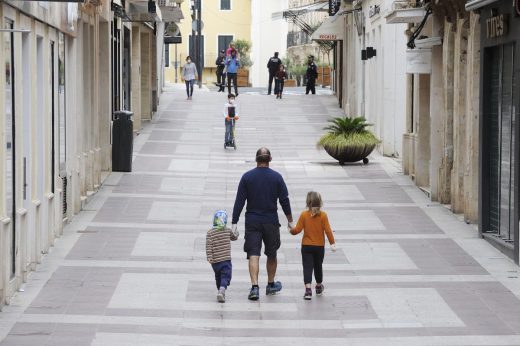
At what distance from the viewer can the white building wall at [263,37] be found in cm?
8594

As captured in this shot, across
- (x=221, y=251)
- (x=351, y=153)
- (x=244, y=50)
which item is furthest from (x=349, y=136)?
(x=244, y=50)

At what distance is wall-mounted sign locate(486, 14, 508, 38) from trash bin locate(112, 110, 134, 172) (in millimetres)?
9997

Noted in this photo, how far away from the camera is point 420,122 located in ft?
90.3

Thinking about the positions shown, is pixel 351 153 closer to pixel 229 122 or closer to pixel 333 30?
pixel 229 122

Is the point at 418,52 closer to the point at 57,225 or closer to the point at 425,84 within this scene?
the point at 425,84

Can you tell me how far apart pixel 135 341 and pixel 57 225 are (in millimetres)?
7132

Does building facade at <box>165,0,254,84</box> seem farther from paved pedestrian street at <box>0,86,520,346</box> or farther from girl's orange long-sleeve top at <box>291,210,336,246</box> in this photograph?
girl's orange long-sleeve top at <box>291,210,336,246</box>

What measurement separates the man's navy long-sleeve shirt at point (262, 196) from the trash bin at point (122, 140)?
12736mm

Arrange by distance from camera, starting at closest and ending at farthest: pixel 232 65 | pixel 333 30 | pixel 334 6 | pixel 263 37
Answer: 1. pixel 334 6
2. pixel 333 30
3. pixel 232 65
4. pixel 263 37

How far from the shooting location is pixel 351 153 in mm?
→ 30625

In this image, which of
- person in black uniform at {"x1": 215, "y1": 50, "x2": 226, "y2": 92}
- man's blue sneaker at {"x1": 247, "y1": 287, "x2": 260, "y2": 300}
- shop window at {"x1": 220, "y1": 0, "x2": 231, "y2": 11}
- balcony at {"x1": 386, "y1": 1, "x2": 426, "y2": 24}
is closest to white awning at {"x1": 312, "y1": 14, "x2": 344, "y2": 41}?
person in black uniform at {"x1": 215, "y1": 50, "x2": 226, "y2": 92}

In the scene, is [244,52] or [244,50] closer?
[244,50]

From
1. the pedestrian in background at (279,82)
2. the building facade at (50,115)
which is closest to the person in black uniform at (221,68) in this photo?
the pedestrian in background at (279,82)

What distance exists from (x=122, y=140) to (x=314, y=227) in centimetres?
1323
